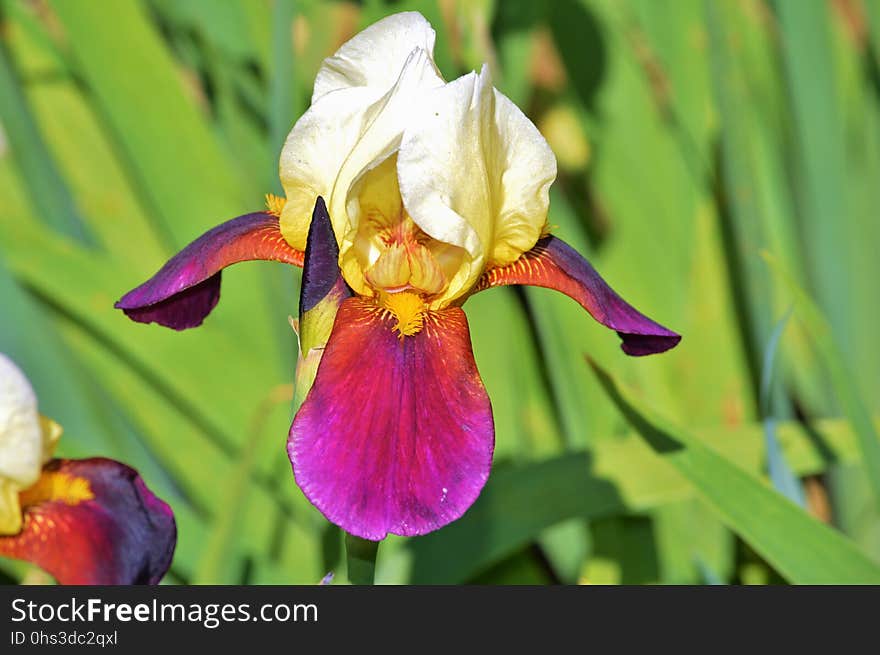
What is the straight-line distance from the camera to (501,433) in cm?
115

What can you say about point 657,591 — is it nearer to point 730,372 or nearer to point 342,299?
point 342,299

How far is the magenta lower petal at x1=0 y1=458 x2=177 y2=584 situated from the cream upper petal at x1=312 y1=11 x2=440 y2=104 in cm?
31

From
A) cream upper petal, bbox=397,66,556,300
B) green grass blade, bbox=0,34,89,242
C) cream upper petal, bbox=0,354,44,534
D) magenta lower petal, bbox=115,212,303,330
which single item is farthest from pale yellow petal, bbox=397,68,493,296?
green grass blade, bbox=0,34,89,242

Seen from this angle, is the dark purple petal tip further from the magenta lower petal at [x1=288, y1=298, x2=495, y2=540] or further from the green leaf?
the green leaf

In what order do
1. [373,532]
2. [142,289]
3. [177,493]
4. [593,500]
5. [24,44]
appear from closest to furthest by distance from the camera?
[373,532], [142,289], [593,500], [177,493], [24,44]

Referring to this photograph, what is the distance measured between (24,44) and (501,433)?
85 centimetres

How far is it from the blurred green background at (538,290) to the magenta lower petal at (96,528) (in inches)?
6.5

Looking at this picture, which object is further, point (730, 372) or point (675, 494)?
point (730, 372)

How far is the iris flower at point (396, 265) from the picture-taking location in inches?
21.0

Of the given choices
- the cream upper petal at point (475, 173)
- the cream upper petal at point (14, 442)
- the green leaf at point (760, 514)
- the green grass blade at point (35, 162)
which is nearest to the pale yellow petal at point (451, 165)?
the cream upper petal at point (475, 173)

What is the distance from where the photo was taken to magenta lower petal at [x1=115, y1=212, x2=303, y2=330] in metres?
0.64

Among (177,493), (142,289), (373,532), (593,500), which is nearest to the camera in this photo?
(373,532)

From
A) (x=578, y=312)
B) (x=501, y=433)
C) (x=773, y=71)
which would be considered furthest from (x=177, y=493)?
(x=773, y=71)

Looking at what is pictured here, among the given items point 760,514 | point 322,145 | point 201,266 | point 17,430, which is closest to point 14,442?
point 17,430
